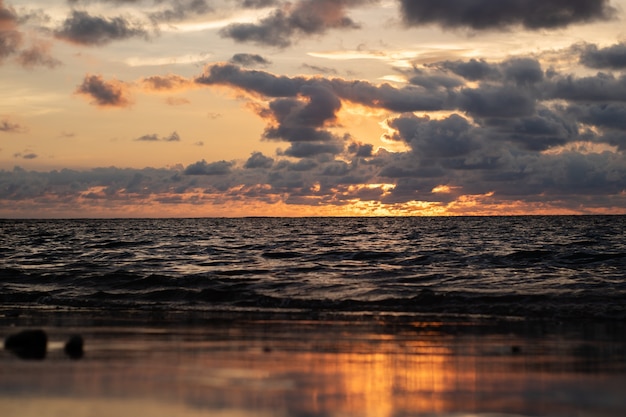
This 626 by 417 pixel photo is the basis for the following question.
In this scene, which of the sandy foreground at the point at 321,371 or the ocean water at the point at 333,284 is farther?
the ocean water at the point at 333,284

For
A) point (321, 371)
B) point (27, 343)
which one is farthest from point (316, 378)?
point (27, 343)

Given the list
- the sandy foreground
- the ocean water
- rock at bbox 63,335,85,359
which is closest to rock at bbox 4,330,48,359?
the sandy foreground

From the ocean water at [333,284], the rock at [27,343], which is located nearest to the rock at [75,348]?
the rock at [27,343]

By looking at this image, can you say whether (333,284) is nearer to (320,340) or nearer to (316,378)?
(320,340)

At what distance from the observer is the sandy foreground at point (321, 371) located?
7.81 metres

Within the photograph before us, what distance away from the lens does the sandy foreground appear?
781cm

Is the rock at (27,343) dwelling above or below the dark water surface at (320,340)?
above

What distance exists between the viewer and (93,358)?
1055 cm

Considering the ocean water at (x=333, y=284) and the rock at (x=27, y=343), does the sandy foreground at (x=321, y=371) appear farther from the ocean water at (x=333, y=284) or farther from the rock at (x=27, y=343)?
the ocean water at (x=333, y=284)

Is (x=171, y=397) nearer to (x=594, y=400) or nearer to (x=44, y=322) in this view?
(x=594, y=400)

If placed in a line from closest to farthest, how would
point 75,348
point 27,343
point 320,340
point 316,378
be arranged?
point 316,378 < point 75,348 < point 27,343 < point 320,340

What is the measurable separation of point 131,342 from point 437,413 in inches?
258

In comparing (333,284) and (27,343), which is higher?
(27,343)

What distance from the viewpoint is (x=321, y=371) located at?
31.7 feet
